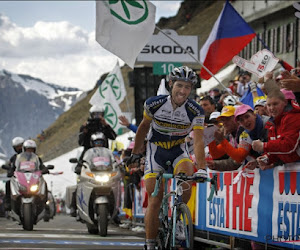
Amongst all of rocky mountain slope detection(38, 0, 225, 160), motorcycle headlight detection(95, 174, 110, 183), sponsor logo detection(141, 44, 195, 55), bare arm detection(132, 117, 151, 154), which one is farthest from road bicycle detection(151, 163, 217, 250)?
rocky mountain slope detection(38, 0, 225, 160)

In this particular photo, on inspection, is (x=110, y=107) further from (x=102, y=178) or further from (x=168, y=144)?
(x=168, y=144)

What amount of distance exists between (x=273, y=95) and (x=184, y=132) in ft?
3.66

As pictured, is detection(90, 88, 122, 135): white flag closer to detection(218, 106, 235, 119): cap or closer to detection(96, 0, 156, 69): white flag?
detection(96, 0, 156, 69): white flag

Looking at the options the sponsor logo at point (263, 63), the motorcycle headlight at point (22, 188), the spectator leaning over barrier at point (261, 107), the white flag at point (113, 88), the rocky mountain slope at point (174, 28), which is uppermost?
the rocky mountain slope at point (174, 28)

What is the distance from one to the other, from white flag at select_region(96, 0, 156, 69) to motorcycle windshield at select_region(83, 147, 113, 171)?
172 centimetres

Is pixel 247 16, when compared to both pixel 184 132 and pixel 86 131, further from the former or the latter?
pixel 184 132

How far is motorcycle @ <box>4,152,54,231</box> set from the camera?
1398 cm

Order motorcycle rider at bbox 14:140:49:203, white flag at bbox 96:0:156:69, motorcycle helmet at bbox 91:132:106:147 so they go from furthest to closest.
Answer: motorcycle rider at bbox 14:140:49:203 < motorcycle helmet at bbox 91:132:106:147 < white flag at bbox 96:0:156:69

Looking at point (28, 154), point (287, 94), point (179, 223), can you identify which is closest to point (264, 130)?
point (287, 94)

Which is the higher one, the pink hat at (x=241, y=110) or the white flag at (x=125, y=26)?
the white flag at (x=125, y=26)

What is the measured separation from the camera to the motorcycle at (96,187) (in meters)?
12.8

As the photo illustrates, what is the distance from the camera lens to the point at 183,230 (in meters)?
7.36

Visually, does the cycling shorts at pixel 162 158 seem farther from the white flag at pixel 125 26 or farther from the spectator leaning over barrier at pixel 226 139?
the white flag at pixel 125 26

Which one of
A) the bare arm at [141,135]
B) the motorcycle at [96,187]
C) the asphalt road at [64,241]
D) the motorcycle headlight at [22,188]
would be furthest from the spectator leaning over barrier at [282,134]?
the motorcycle headlight at [22,188]
